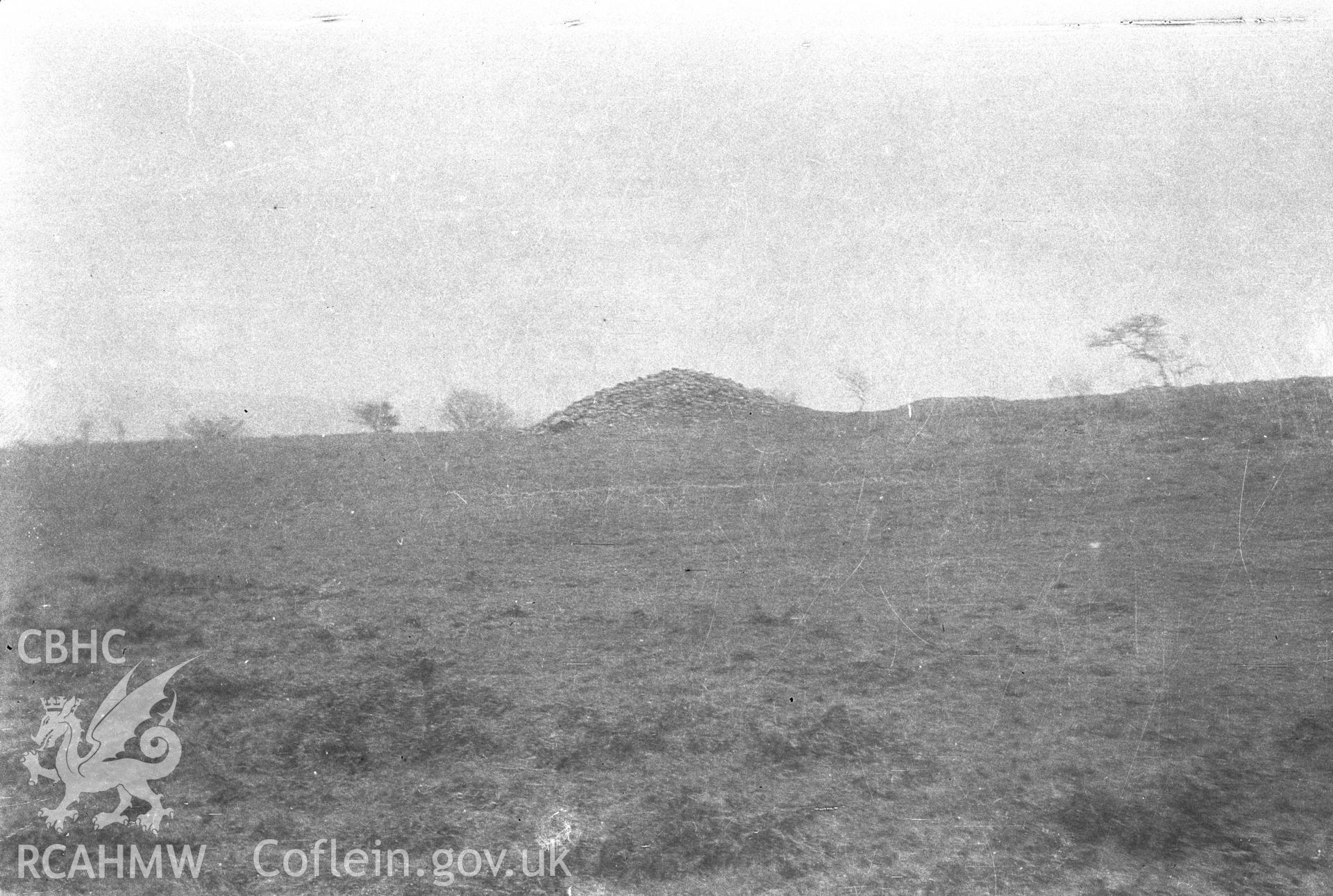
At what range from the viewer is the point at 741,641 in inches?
100

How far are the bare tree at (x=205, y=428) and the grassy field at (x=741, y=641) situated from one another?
0.04 meters

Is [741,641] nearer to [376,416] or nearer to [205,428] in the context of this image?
[376,416]

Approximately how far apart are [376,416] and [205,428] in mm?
554

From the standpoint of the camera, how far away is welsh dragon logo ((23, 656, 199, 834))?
2.23m

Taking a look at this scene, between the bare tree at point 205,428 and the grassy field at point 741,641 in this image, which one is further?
the bare tree at point 205,428

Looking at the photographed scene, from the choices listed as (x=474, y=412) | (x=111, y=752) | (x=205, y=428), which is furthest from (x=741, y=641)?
(x=205, y=428)

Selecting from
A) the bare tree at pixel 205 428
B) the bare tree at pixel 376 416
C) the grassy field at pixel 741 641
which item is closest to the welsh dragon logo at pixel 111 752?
the grassy field at pixel 741 641

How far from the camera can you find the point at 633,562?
270 centimetres

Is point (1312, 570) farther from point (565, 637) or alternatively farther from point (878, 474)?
point (565, 637)

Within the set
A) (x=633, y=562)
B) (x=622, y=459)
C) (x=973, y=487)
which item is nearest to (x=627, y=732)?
(x=633, y=562)

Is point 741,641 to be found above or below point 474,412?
below

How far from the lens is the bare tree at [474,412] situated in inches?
115

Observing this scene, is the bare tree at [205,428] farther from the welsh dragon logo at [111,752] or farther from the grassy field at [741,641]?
the welsh dragon logo at [111,752]

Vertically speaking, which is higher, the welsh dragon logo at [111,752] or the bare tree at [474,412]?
the bare tree at [474,412]
